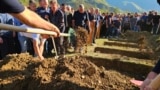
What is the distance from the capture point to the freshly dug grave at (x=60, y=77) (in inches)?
314

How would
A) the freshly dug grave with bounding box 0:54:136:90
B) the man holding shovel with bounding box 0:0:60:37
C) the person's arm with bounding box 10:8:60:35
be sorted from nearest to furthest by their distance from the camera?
the man holding shovel with bounding box 0:0:60:37
the person's arm with bounding box 10:8:60:35
the freshly dug grave with bounding box 0:54:136:90

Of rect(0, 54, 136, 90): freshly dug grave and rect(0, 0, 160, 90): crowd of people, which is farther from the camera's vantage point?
rect(0, 54, 136, 90): freshly dug grave

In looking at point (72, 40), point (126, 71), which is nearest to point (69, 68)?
point (126, 71)

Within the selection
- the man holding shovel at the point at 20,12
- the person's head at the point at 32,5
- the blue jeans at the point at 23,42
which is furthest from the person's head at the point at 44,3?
the man holding shovel at the point at 20,12

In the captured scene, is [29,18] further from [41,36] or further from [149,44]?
[149,44]

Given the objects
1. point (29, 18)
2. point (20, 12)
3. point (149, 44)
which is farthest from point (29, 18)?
point (149, 44)

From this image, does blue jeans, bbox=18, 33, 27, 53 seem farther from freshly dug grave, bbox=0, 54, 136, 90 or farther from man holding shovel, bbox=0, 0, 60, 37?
man holding shovel, bbox=0, 0, 60, 37

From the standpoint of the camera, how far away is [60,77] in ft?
27.1

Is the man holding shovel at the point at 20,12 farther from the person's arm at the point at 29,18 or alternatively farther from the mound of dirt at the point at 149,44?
the mound of dirt at the point at 149,44

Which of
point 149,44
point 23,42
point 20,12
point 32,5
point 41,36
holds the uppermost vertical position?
point 20,12

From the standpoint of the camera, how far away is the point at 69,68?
28.6ft

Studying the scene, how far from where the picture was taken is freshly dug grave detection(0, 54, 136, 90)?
7.97 m

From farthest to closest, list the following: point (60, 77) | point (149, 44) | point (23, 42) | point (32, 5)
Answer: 1. point (149, 44)
2. point (32, 5)
3. point (23, 42)
4. point (60, 77)

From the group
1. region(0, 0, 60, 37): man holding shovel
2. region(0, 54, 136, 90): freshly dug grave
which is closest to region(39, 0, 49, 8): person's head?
region(0, 54, 136, 90): freshly dug grave
